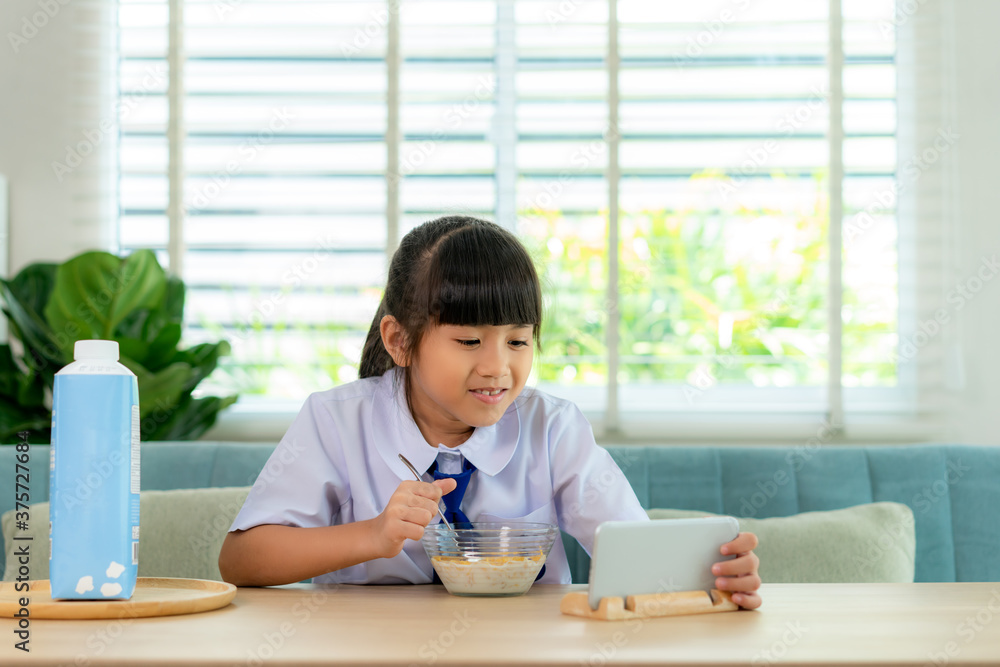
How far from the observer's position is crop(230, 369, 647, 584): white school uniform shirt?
128cm

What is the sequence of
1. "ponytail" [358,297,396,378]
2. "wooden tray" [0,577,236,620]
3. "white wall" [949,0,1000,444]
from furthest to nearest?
"white wall" [949,0,1000,444] → "ponytail" [358,297,396,378] → "wooden tray" [0,577,236,620]

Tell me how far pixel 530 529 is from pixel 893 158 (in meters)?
2.11

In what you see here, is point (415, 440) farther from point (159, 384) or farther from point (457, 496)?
point (159, 384)

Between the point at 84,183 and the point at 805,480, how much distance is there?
7.15 feet

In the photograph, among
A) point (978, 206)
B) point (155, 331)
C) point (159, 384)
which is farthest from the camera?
point (978, 206)

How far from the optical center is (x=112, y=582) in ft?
2.74

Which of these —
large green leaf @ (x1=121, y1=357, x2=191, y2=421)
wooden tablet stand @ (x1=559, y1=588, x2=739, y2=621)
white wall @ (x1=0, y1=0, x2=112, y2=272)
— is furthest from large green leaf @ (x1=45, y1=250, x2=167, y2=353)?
wooden tablet stand @ (x1=559, y1=588, x2=739, y2=621)

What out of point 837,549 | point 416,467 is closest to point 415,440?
point 416,467

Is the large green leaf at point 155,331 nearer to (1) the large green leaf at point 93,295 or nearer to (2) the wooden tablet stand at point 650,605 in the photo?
(1) the large green leaf at point 93,295

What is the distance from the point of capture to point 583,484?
1312mm

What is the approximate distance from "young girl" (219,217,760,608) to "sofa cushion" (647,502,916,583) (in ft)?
1.45

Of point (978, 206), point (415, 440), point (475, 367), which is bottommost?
point (415, 440)

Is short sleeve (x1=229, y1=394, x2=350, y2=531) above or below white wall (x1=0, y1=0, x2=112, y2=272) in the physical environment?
below

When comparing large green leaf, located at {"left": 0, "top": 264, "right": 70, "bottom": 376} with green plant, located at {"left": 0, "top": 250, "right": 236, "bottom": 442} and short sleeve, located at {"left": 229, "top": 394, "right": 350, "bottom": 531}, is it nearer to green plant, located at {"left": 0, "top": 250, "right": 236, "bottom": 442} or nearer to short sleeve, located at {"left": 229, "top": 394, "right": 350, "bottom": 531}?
green plant, located at {"left": 0, "top": 250, "right": 236, "bottom": 442}
